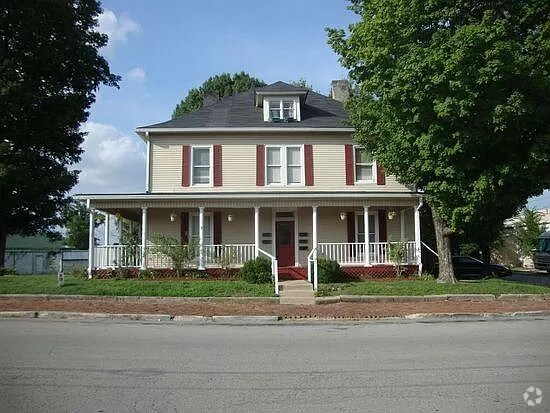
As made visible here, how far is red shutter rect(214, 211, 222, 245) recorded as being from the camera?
944 inches

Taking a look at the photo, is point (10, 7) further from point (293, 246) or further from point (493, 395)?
point (493, 395)

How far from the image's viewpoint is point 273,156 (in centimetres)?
2447

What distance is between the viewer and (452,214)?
19062 mm

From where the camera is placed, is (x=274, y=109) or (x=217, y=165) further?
(x=274, y=109)

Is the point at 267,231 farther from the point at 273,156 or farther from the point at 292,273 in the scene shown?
the point at 273,156

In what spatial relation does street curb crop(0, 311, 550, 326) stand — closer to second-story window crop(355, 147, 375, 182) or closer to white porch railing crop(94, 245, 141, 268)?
white porch railing crop(94, 245, 141, 268)

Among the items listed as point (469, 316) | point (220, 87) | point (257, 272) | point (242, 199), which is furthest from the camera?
point (220, 87)

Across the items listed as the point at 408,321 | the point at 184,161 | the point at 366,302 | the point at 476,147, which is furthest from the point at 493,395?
the point at 184,161

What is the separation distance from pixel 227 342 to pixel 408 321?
562 cm

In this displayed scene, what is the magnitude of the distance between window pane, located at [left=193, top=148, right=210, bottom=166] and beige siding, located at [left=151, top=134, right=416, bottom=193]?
306 mm

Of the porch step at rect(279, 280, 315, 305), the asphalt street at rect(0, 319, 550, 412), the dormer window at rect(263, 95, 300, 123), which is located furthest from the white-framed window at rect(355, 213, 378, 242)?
the asphalt street at rect(0, 319, 550, 412)

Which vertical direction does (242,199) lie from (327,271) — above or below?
above

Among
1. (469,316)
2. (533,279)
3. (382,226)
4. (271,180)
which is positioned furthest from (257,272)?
(533,279)

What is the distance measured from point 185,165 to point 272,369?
17.1 meters
